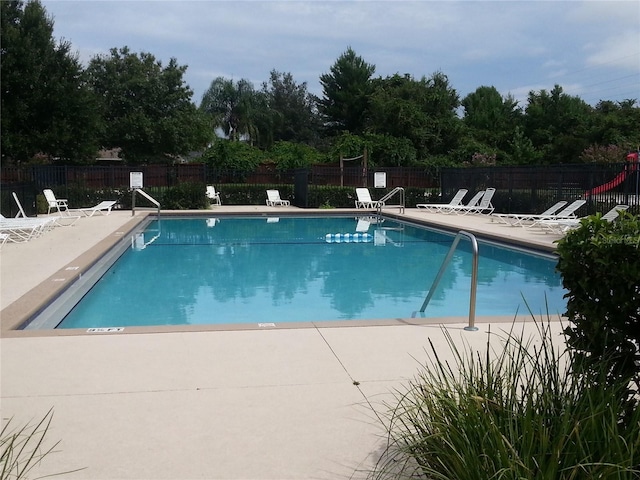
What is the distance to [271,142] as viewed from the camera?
4934cm

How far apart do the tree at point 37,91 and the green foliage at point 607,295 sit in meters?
27.5

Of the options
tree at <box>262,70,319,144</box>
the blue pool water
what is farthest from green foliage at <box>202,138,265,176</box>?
tree at <box>262,70,319,144</box>

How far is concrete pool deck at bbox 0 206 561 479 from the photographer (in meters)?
2.87

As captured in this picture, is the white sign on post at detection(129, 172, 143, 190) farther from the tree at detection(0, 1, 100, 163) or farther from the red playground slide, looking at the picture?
the red playground slide

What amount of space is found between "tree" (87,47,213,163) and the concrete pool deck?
31994 mm

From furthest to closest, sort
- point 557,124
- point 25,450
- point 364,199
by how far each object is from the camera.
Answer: point 557,124, point 364,199, point 25,450

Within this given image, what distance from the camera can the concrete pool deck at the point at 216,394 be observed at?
287 cm

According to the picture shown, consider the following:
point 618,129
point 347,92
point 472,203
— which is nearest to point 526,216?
point 472,203

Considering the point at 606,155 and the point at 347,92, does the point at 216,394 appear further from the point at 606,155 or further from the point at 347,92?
the point at 347,92

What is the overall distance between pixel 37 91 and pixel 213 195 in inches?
385

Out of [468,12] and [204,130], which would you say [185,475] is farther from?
[204,130]

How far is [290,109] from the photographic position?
52.2 metres

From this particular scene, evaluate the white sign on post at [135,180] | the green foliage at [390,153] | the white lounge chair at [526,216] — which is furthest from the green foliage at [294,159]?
the white lounge chair at [526,216]

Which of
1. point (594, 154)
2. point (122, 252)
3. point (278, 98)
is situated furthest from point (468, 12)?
point (278, 98)
